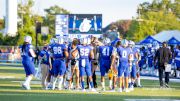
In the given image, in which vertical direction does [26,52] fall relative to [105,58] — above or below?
above

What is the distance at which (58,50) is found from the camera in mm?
21281

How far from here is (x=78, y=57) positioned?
2120 cm

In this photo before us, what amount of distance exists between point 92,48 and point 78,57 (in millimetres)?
647

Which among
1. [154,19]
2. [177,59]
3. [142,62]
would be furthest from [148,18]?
[177,59]

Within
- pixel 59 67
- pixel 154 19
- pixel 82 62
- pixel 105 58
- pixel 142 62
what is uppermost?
pixel 154 19

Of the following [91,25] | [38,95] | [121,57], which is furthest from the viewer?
[91,25]

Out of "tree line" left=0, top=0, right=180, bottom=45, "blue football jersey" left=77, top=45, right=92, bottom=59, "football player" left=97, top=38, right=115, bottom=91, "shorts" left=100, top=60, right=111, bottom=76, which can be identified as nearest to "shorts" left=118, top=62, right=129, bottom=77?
"football player" left=97, top=38, right=115, bottom=91

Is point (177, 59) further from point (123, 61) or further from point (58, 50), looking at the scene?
point (58, 50)

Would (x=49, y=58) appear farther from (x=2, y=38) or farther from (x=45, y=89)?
(x=2, y=38)

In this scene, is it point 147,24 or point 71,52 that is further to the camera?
point 147,24

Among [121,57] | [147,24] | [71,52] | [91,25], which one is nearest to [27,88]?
[71,52]

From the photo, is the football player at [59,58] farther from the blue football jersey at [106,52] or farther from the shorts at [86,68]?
the blue football jersey at [106,52]

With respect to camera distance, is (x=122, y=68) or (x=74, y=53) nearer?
(x=122, y=68)

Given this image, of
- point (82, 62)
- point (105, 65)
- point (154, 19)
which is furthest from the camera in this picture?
point (154, 19)
